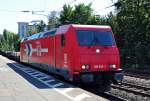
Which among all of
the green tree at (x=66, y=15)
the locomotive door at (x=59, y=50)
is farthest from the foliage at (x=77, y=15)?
the locomotive door at (x=59, y=50)

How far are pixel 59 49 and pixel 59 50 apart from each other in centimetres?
5

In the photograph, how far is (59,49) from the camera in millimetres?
20547

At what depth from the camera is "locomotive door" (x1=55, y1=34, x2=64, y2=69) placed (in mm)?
20016

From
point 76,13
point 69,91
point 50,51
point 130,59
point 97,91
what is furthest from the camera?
point 76,13

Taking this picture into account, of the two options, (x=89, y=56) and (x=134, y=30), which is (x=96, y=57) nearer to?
(x=89, y=56)

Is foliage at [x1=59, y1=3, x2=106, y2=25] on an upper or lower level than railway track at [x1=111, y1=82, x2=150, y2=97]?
upper

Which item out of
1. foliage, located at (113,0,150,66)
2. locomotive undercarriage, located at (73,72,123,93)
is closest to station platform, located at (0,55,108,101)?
locomotive undercarriage, located at (73,72,123,93)

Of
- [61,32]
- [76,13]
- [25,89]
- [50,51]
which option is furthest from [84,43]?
[76,13]

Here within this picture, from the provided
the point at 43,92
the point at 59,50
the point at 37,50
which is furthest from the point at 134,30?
the point at 43,92

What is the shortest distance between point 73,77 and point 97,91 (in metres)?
1.16

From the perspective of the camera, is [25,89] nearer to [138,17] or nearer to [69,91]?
[69,91]

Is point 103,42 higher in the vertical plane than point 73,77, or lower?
higher

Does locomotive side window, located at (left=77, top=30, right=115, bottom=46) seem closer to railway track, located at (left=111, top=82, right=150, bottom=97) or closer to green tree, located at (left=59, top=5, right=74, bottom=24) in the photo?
railway track, located at (left=111, top=82, right=150, bottom=97)

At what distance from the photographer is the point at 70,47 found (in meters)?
18.5
